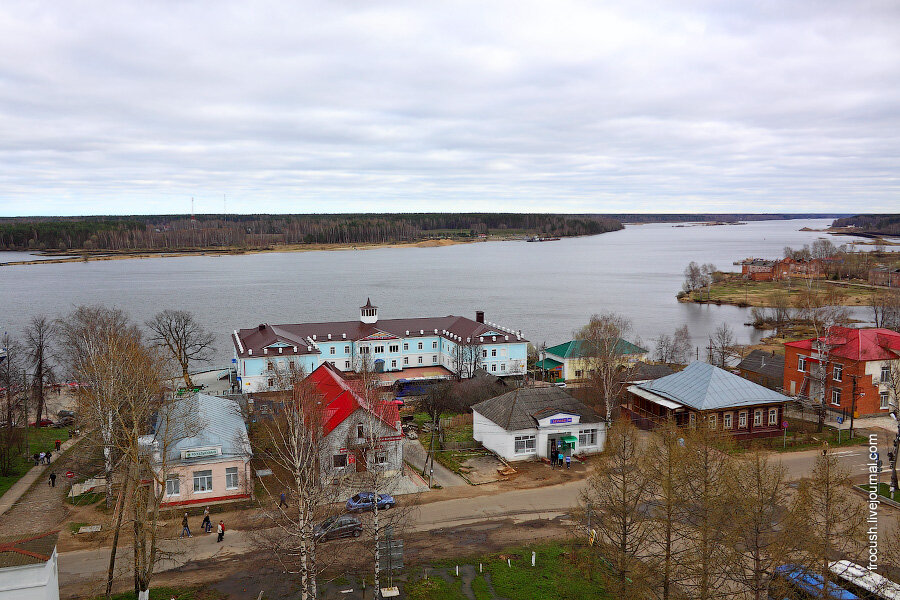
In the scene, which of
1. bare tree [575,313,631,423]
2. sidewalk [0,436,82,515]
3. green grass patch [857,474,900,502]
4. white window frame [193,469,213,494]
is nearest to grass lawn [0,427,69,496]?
sidewalk [0,436,82,515]

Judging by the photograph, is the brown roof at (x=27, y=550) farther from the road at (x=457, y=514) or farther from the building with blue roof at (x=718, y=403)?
the building with blue roof at (x=718, y=403)

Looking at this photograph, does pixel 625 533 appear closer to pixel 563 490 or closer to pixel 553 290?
pixel 563 490

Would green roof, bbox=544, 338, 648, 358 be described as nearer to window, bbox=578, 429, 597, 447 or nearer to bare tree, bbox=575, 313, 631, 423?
bare tree, bbox=575, 313, 631, 423

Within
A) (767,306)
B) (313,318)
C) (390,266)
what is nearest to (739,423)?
(313,318)

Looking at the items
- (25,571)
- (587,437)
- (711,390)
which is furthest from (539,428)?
(25,571)

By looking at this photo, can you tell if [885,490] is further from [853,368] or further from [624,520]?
[624,520]

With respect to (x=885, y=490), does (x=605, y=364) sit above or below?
above
